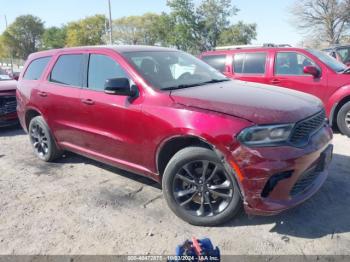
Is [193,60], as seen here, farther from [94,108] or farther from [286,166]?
[286,166]

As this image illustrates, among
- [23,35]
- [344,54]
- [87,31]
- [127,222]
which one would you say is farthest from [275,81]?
[23,35]

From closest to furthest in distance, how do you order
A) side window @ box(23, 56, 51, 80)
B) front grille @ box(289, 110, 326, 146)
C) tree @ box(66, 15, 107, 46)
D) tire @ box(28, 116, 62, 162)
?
front grille @ box(289, 110, 326, 146) → tire @ box(28, 116, 62, 162) → side window @ box(23, 56, 51, 80) → tree @ box(66, 15, 107, 46)

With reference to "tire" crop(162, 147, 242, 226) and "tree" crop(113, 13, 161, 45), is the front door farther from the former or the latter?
"tree" crop(113, 13, 161, 45)

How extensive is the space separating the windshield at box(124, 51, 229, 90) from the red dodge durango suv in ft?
0.05

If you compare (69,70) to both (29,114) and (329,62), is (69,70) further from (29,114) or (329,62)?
(329,62)

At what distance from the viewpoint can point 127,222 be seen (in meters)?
3.63

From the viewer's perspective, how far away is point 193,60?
4898 mm

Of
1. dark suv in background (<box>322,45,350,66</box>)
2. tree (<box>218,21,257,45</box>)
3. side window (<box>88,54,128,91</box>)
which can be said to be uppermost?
tree (<box>218,21,257,45</box>)

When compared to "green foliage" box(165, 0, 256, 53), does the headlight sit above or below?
below

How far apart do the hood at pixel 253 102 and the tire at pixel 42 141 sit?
101 inches

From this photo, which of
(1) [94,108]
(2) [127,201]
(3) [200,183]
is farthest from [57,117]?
A: (3) [200,183]

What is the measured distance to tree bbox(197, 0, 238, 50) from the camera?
1497 inches

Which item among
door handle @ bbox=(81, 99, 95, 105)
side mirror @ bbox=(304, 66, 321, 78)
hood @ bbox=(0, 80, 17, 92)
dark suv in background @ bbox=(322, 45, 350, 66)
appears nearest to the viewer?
door handle @ bbox=(81, 99, 95, 105)

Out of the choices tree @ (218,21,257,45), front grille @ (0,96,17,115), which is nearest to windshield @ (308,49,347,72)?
front grille @ (0,96,17,115)
